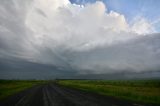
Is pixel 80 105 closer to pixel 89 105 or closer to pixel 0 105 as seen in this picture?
pixel 89 105

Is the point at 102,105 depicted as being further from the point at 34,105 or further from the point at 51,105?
the point at 34,105

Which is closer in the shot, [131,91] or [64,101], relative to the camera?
[64,101]

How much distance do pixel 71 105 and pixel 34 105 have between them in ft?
11.8

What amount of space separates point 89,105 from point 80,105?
871 mm

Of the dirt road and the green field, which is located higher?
the green field

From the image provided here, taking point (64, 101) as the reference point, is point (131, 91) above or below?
above

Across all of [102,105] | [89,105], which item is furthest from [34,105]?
[102,105]

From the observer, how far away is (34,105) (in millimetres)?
18625

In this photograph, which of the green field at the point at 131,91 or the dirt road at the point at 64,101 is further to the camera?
the green field at the point at 131,91

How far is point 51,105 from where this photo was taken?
18188 mm

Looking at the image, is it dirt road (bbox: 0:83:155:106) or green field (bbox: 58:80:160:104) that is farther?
green field (bbox: 58:80:160:104)

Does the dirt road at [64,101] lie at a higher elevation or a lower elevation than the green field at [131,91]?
lower

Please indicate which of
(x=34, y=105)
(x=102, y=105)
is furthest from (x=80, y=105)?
(x=34, y=105)

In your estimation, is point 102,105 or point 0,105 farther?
point 0,105
